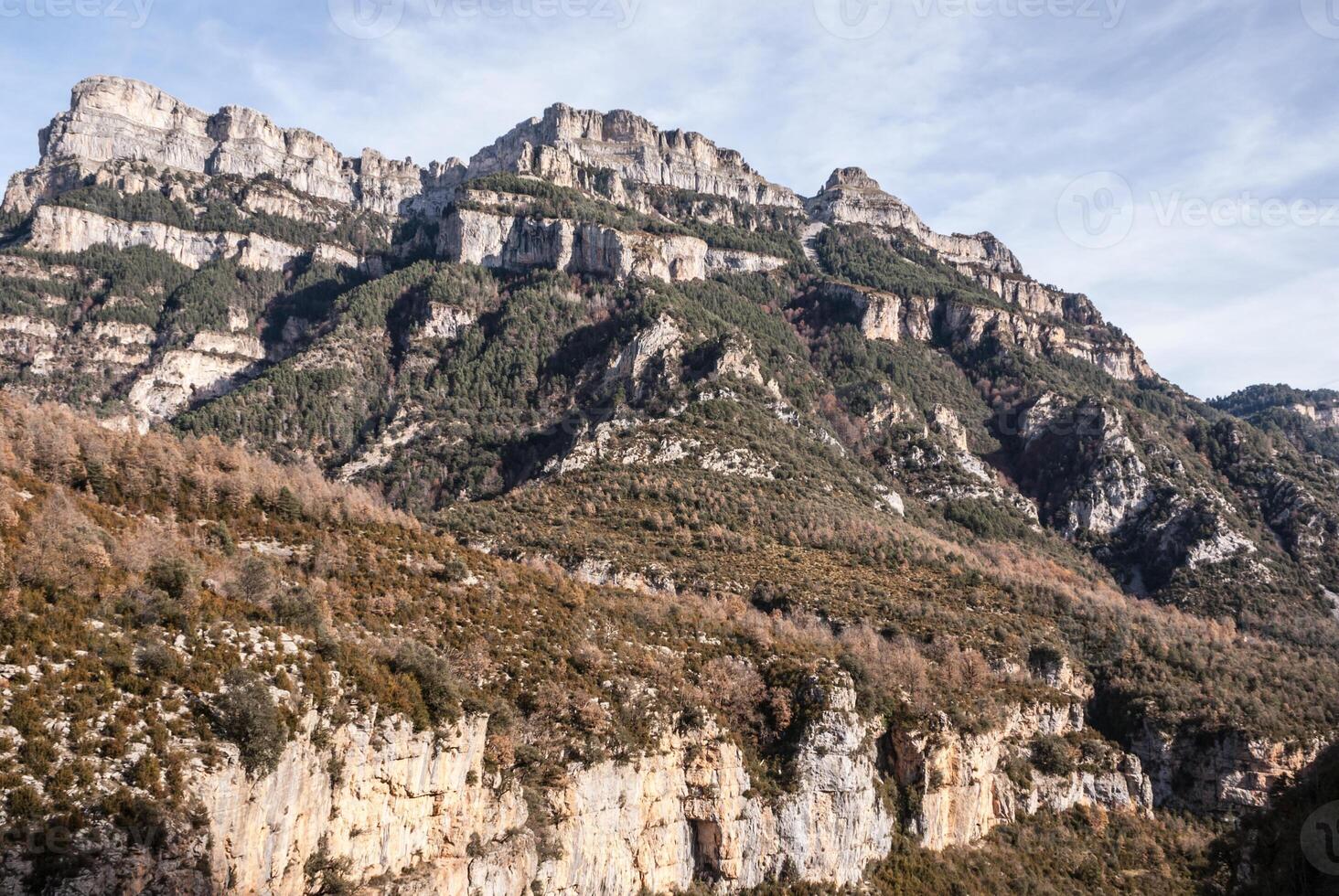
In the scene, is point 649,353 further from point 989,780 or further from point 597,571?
point 989,780

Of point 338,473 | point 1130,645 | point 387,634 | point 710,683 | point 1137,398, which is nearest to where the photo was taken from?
point 387,634

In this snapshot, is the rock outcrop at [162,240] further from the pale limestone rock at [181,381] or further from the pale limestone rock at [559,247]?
the pale limestone rock at [181,381]

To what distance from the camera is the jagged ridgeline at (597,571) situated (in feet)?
73.6

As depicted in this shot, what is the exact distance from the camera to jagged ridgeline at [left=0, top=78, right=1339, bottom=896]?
22.4 m

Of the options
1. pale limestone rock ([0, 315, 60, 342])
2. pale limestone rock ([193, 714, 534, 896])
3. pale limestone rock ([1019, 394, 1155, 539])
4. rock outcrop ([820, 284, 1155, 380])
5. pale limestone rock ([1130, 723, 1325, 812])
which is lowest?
pale limestone rock ([1130, 723, 1325, 812])

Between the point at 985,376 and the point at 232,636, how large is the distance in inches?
6253

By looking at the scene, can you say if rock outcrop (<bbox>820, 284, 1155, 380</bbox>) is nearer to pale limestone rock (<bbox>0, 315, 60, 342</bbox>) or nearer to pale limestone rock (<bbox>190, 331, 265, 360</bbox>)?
pale limestone rock (<bbox>190, 331, 265, 360</bbox>)

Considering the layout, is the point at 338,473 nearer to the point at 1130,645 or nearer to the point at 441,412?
the point at 441,412

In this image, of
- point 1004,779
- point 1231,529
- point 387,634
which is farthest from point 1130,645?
point 387,634

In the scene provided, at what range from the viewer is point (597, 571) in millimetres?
63500

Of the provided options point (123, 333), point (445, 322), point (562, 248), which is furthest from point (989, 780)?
point (123, 333)

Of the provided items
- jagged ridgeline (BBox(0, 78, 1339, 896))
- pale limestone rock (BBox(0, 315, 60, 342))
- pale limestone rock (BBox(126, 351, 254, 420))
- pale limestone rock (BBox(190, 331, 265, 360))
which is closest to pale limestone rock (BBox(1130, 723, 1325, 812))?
jagged ridgeline (BBox(0, 78, 1339, 896))

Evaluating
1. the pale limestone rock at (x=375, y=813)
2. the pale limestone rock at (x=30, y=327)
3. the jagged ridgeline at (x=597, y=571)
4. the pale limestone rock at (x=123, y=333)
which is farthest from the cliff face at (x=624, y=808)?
the pale limestone rock at (x=30, y=327)

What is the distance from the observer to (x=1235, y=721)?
206ft
